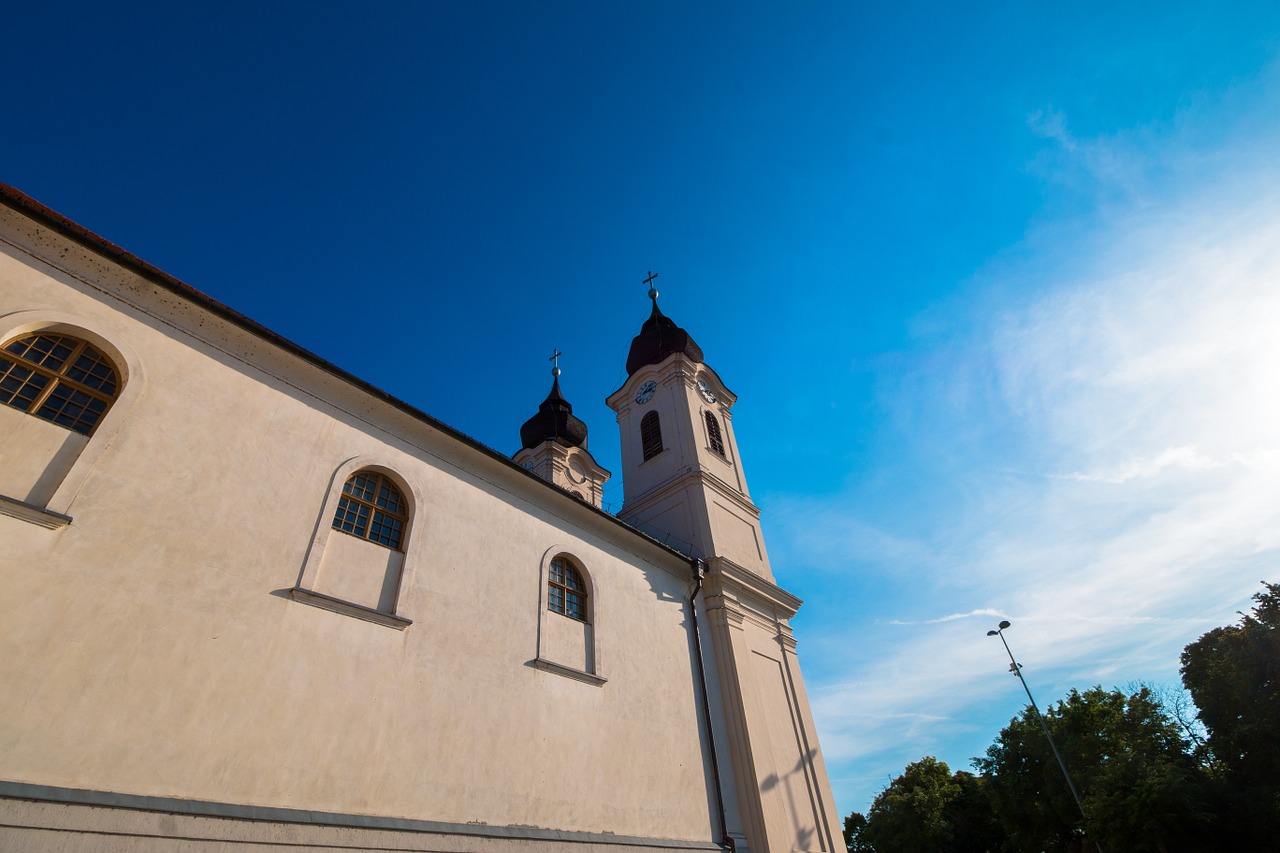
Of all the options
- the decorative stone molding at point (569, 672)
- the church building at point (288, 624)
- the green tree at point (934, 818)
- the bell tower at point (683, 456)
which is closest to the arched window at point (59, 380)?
the church building at point (288, 624)

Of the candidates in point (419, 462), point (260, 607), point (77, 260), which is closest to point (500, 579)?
point (419, 462)

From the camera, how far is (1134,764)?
69.3ft

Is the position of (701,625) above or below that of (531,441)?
below

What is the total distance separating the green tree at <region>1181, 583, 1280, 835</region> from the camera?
18141 mm

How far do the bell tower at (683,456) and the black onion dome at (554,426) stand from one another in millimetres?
5194

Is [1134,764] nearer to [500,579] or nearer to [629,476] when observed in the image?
[629,476]

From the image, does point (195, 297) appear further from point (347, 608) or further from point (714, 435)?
point (714, 435)

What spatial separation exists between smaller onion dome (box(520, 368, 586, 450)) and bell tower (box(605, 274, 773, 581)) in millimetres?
5187

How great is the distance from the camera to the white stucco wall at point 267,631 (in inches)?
241

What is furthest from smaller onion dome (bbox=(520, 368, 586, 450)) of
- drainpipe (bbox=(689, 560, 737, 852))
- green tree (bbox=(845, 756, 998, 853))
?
green tree (bbox=(845, 756, 998, 853))

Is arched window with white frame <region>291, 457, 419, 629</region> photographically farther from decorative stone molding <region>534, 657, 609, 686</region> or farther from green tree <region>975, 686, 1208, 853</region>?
green tree <region>975, 686, 1208, 853</region>

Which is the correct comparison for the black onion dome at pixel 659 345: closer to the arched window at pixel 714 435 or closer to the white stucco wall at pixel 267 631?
the arched window at pixel 714 435

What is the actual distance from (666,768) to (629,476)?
32.8 feet

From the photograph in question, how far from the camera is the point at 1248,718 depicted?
19.2 m
